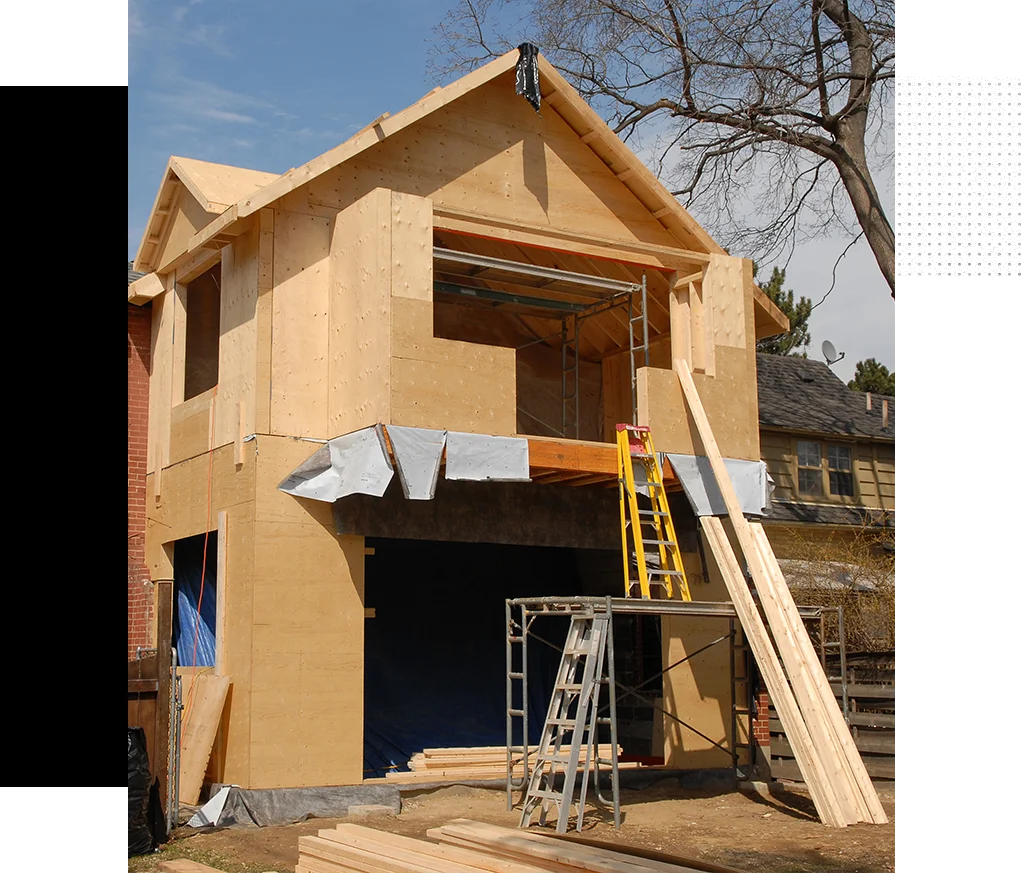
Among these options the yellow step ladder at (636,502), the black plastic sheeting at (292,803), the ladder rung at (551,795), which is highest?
the yellow step ladder at (636,502)

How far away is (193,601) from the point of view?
1559cm

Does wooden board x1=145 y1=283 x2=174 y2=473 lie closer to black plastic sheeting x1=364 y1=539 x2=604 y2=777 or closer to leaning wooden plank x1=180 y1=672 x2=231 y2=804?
black plastic sheeting x1=364 y1=539 x2=604 y2=777

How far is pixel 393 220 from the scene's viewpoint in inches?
532

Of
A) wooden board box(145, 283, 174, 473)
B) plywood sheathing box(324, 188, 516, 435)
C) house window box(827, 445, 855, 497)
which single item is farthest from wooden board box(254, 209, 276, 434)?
house window box(827, 445, 855, 497)

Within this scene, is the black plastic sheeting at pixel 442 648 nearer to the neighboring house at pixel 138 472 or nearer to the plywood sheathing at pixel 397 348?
the neighboring house at pixel 138 472

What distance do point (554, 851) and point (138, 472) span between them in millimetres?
10057

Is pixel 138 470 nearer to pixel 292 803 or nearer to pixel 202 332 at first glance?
pixel 202 332

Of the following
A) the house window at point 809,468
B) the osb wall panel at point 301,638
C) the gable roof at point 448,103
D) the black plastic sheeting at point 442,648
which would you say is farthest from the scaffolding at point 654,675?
the house window at point 809,468

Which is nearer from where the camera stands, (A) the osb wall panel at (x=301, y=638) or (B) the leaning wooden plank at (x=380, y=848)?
(B) the leaning wooden plank at (x=380, y=848)

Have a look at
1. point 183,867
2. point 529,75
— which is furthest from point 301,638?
point 529,75

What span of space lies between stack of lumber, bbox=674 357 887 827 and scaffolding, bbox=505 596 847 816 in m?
0.53

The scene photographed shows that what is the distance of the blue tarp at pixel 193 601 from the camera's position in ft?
49.4
